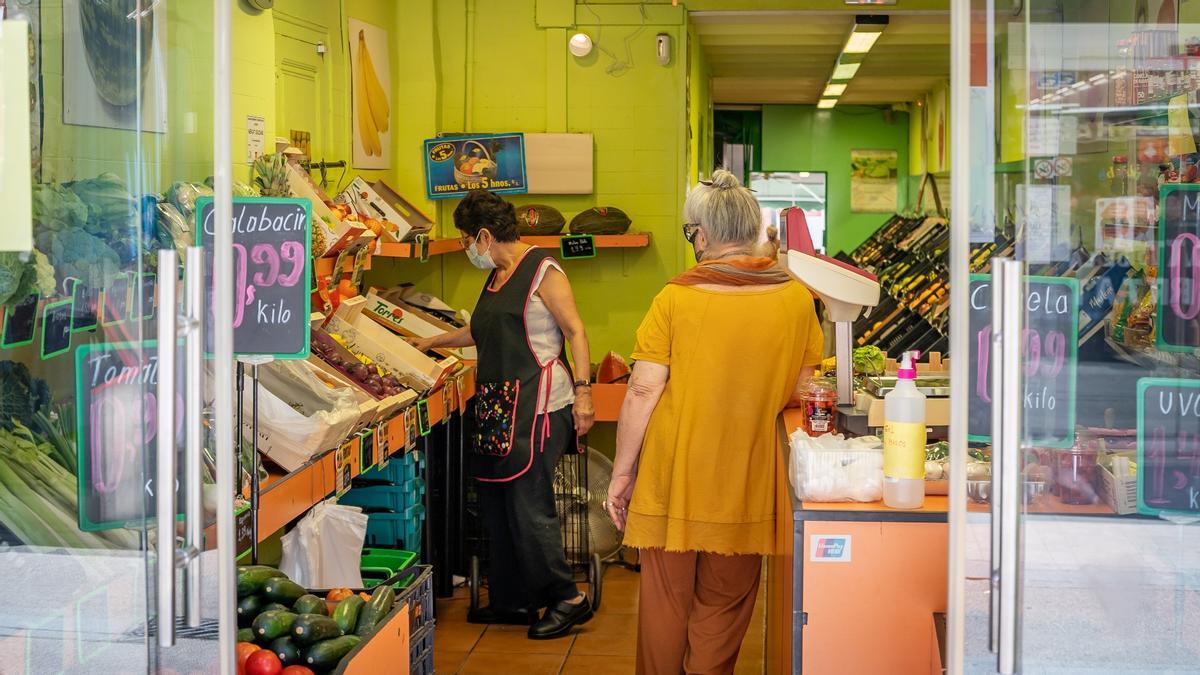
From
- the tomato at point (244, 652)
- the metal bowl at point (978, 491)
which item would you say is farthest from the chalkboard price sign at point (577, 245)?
the metal bowl at point (978, 491)

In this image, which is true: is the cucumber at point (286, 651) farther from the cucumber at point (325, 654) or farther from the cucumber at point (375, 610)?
the cucumber at point (375, 610)

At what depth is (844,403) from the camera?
3.73 meters

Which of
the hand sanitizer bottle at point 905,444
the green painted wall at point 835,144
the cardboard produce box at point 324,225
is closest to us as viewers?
the hand sanitizer bottle at point 905,444

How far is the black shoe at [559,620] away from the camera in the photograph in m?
5.39

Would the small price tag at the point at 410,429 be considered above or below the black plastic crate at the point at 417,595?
above

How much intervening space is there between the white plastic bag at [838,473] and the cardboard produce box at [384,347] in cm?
269

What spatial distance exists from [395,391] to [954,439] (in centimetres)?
323

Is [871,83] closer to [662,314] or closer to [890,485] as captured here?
[662,314]

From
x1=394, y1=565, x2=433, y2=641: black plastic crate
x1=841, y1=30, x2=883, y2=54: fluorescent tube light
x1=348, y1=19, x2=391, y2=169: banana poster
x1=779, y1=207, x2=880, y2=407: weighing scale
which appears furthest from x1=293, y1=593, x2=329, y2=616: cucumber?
x1=841, y1=30, x2=883, y2=54: fluorescent tube light

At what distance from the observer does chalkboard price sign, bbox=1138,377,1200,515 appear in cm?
229

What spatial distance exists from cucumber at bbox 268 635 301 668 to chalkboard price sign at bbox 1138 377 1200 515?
6.34 ft

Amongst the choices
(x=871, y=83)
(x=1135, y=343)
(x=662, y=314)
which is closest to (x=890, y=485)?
(x=1135, y=343)

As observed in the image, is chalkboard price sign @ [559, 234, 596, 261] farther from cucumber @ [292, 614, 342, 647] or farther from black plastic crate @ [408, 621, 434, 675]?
cucumber @ [292, 614, 342, 647]

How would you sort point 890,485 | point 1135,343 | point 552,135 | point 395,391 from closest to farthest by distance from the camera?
point 1135,343, point 890,485, point 395,391, point 552,135
